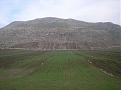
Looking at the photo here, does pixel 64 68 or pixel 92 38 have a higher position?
pixel 92 38

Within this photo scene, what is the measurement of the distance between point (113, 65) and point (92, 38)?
3933 inches

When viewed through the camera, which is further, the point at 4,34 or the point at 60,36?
the point at 4,34

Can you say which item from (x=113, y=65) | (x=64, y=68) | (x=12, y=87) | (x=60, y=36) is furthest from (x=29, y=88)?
(x=60, y=36)

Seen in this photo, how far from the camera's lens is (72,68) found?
5866cm

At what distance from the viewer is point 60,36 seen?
167m

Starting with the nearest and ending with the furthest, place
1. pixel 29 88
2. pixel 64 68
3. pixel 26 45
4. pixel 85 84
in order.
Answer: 1. pixel 29 88
2. pixel 85 84
3. pixel 64 68
4. pixel 26 45

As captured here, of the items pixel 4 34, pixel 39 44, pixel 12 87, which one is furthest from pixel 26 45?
pixel 12 87

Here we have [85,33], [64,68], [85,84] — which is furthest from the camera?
[85,33]

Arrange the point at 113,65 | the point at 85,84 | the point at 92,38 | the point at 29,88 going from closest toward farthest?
1. the point at 29,88
2. the point at 85,84
3. the point at 113,65
4. the point at 92,38

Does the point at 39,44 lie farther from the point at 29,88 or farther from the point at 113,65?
the point at 29,88

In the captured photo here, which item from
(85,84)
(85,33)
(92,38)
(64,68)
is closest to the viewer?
(85,84)

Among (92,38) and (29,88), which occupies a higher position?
(92,38)

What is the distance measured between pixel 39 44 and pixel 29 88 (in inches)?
4204

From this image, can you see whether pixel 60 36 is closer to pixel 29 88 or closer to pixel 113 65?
pixel 113 65
